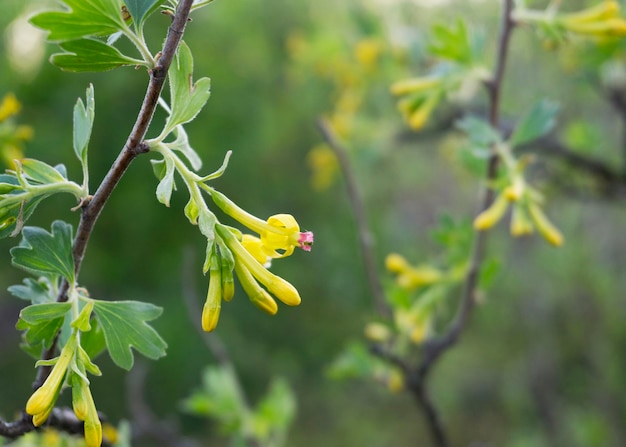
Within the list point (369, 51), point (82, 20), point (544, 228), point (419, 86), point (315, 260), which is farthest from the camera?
point (315, 260)

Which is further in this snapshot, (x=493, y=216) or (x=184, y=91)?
(x=493, y=216)

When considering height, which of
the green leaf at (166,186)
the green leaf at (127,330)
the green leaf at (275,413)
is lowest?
the green leaf at (275,413)

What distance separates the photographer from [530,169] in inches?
86.4

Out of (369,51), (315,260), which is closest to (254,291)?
(369,51)

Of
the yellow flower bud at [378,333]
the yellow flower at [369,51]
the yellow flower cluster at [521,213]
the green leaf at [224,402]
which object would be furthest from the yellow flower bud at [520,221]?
the yellow flower at [369,51]

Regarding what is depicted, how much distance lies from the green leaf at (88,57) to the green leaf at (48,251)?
10cm

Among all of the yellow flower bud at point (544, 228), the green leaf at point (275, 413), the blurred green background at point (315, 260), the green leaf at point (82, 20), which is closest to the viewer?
the green leaf at point (82, 20)

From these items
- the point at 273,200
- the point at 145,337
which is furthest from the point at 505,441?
the point at 145,337

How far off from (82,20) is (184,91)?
2.8 inches

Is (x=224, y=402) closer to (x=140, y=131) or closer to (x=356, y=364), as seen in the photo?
(x=356, y=364)

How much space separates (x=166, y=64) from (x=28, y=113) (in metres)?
2.94

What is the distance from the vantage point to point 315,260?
11.5 ft

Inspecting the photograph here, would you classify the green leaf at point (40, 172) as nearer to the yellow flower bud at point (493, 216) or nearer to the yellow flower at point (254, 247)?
the yellow flower at point (254, 247)

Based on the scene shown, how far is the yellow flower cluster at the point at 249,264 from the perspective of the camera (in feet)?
1.22
